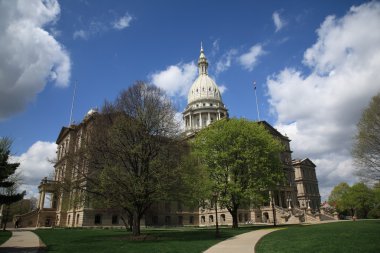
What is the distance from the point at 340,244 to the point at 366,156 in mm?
20315

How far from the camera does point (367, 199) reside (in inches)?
3066

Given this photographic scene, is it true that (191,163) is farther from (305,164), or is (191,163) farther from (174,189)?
(305,164)

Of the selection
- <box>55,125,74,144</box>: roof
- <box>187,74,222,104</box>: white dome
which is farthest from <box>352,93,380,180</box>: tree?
<box>187,74,222,104</box>: white dome

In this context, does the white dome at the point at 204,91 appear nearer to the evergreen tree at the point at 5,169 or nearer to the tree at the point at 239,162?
the tree at the point at 239,162

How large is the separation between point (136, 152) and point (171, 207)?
153ft

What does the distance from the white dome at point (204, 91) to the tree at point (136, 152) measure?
293 ft

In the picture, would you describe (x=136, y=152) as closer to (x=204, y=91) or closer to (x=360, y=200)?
(x=360, y=200)

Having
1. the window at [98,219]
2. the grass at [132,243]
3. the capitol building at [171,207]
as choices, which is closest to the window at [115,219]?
the capitol building at [171,207]

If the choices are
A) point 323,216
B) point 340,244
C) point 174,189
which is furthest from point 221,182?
point 323,216

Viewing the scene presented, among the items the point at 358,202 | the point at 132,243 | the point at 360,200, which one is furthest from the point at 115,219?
the point at 360,200

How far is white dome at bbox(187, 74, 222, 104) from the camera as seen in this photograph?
118 metres

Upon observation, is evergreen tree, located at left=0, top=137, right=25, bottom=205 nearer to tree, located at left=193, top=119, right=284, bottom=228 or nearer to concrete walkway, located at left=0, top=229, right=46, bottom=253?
concrete walkway, located at left=0, top=229, right=46, bottom=253

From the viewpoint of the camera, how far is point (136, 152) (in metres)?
24.2

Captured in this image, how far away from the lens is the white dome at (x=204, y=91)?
386 feet
